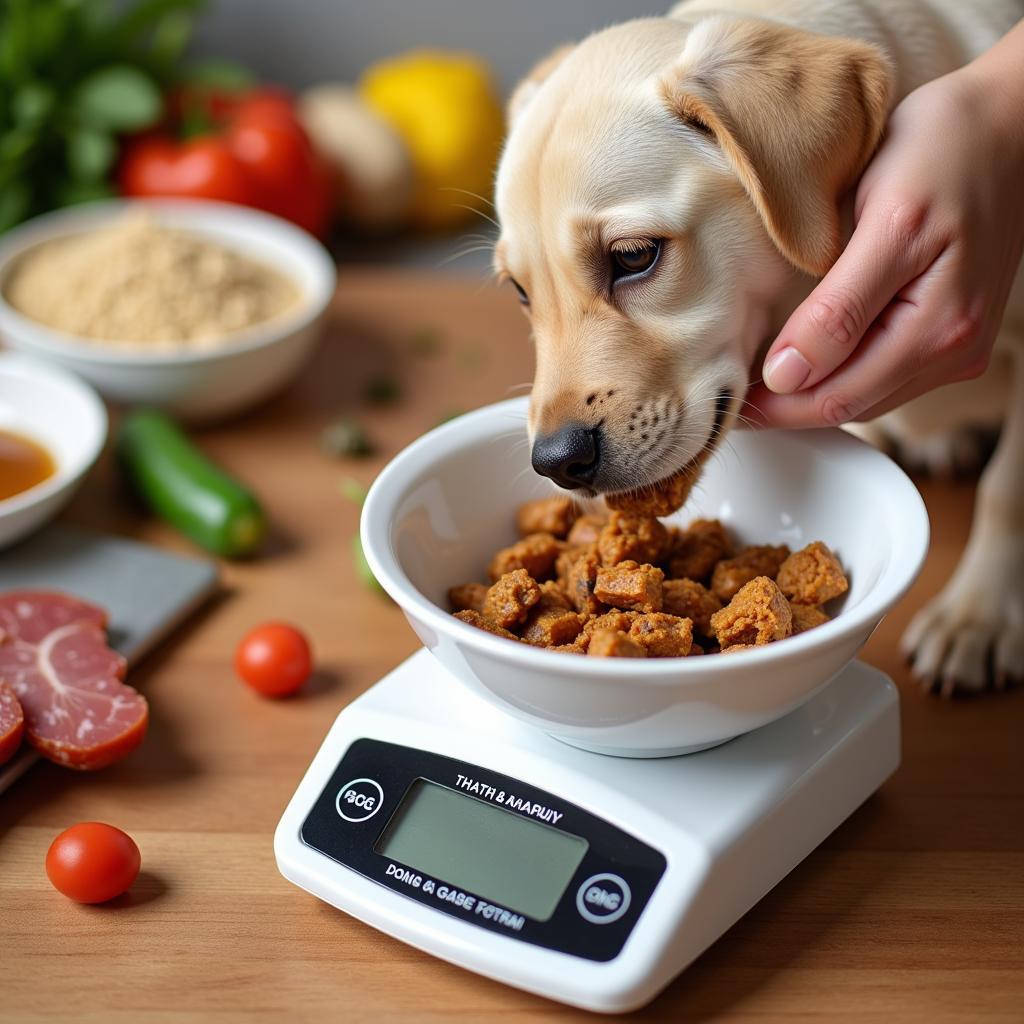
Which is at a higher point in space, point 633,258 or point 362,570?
point 633,258

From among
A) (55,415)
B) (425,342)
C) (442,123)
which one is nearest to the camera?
(55,415)

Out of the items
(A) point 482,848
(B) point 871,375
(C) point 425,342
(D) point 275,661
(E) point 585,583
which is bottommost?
(C) point 425,342

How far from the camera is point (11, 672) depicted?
1.26 meters

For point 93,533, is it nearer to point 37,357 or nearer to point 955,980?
point 37,357

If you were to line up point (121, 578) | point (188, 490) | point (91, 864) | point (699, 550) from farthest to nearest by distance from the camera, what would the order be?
point (188, 490)
point (121, 578)
point (699, 550)
point (91, 864)

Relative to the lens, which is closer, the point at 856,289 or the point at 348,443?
the point at 856,289

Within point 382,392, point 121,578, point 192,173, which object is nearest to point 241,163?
point 192,173

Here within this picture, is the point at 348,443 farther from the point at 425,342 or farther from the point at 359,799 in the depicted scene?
the point at 359,799

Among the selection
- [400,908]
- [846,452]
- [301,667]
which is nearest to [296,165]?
[301,667]

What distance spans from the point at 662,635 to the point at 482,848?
8.5 inches

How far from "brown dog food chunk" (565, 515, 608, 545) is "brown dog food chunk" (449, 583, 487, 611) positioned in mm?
109

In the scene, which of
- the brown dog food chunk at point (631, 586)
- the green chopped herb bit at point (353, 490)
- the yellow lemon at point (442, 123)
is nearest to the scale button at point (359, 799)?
the brown dog food chunk at point (631, 586)

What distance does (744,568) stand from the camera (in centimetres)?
113

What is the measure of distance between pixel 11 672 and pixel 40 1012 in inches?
14.9
